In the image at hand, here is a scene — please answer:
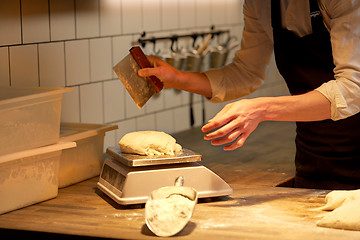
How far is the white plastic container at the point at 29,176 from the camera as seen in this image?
4.70 feet

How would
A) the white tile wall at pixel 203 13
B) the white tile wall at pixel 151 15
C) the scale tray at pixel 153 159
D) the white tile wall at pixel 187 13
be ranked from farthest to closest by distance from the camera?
the white tile wall at pixel 203 13, the white tile wall at pixel 187 13, the white tile wall at pixel 151 15, the scale tray at pixel 153 159

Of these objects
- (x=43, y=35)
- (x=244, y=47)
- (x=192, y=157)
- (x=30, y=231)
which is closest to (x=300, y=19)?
(x=244, y=47)

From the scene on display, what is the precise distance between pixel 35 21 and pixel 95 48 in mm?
357

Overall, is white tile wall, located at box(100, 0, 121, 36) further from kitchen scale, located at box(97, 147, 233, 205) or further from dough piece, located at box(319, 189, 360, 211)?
dough piece, located at box(319, 189, 360, 211)

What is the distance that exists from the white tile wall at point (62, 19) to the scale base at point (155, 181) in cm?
70

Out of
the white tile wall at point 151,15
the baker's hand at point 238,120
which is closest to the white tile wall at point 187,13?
the white tile wall at point 151,15

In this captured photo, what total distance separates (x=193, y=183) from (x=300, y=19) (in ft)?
2.11

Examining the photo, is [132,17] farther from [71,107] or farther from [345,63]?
[345,63]

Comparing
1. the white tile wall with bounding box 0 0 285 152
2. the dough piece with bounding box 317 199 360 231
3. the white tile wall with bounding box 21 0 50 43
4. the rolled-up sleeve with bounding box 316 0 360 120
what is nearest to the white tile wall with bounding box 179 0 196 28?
the white tile wall with bounding box 0 0 285 152

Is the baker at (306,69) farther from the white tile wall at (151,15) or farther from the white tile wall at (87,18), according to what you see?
the white tile wall at (151,15)

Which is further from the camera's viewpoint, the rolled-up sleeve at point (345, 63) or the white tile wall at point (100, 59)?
the white tile wall at point (100, 59)

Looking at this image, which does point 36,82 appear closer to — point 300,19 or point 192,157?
point 192,157

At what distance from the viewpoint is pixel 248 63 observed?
2033mm

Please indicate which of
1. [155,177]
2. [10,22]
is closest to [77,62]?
[10,22]
